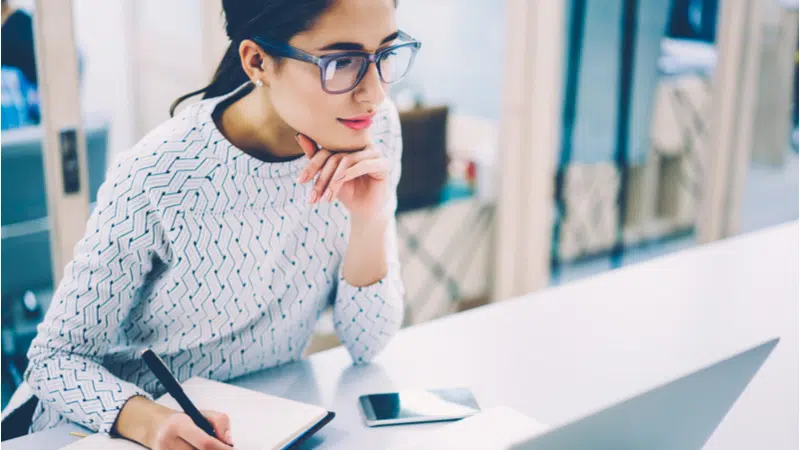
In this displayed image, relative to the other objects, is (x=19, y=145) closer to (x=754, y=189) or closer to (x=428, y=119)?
(x=428, y=119)

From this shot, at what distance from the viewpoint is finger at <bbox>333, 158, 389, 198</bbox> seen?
115cm

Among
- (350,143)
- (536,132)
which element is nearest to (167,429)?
(350,143)

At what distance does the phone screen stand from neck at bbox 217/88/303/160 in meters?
0.40

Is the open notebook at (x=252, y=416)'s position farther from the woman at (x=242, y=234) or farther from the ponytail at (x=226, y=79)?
the ponytail at (x=226, y=79)

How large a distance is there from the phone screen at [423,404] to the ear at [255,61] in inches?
19.4

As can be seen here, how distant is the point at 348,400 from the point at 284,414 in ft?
0.46

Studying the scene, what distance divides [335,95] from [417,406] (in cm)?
46

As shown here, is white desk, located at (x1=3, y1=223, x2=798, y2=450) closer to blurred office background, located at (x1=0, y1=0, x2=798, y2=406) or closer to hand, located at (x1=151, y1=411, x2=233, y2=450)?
hand, located at (x1=151, y1=411, x2=233, y2=450)

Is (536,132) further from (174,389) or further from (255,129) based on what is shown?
(174,389)

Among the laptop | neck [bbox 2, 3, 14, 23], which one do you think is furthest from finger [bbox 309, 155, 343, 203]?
neck [bbox 2, 3, 14, 23]

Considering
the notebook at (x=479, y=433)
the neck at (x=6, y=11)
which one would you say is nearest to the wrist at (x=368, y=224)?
the notebook at (x=479, y=433)

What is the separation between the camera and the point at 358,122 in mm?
1145

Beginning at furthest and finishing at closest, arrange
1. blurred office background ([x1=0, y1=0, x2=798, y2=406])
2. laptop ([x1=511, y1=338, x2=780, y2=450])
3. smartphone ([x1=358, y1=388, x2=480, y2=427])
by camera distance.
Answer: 1. blurred office background ([x1=0, y1=0, x2=798, y2=406])
2. smartphone ([x1=358, y1=388, x2=480, y2=427])
3. laptop ([x1=511, y1=338, x2=780, y2=450])

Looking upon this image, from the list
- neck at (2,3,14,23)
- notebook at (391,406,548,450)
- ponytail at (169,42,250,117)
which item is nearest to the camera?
notebook at (391,406,548,450)
